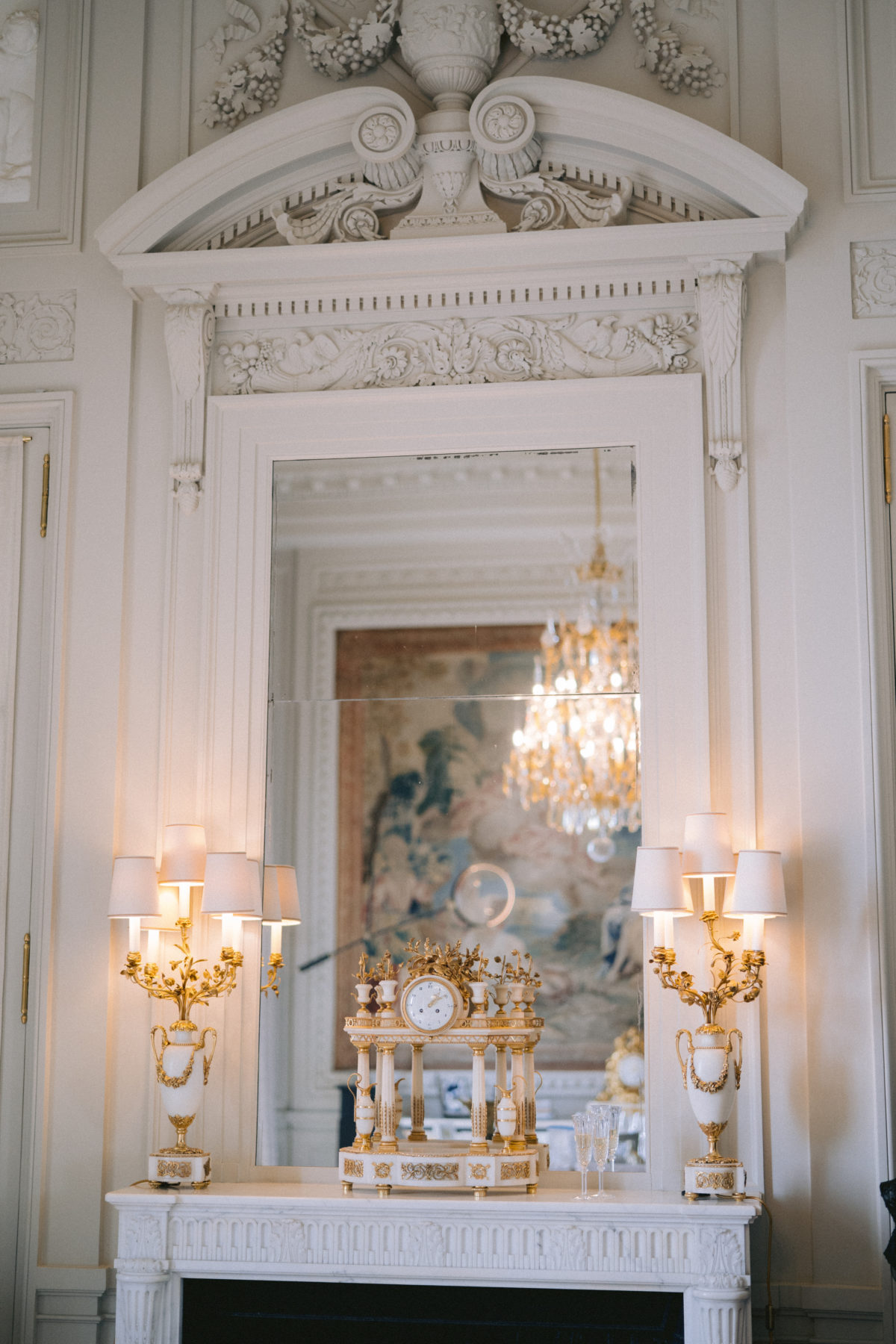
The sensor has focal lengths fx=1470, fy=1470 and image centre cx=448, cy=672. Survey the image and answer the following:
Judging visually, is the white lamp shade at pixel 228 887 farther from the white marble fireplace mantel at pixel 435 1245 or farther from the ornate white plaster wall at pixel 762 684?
the white marble fireplace mantel at pixel 435 1245

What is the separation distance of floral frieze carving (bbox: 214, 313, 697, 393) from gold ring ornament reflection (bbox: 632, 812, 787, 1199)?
4.90 feet

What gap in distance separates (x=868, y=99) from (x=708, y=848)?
2.46m

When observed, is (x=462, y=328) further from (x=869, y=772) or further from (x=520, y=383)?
(x=869, y=772)

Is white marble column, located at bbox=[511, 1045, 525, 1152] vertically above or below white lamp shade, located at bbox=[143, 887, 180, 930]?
below

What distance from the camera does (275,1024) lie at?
4.45 meters

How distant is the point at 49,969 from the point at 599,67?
341 centimetres

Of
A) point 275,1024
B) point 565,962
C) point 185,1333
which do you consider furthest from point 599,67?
point 185,1333

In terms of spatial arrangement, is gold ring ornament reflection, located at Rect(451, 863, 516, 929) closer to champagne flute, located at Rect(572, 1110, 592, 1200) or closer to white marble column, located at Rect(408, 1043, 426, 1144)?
white marble column, located at Rect(408, 1043, 426, 1144)

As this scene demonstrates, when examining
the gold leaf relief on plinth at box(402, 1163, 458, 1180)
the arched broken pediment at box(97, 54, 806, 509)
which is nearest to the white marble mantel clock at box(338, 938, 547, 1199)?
the gold leaf relief on plinth at box(402, 1163, 458, 1180)

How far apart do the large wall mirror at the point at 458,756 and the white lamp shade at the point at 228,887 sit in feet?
0.71

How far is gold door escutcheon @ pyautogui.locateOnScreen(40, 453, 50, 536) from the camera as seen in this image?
487cm

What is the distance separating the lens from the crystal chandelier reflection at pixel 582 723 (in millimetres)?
4465

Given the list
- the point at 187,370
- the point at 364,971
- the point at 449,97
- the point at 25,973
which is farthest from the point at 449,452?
the point at 25,973

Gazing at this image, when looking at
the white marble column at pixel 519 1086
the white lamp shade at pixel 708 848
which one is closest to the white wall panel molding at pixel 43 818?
the white marble column at pixel 519 1086
